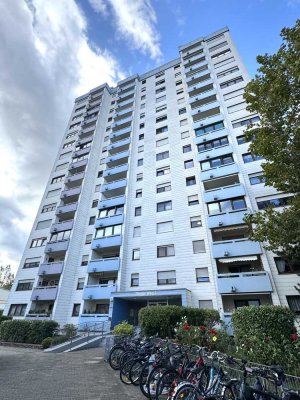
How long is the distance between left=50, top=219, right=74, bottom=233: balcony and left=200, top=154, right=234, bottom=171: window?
17624 millimetres

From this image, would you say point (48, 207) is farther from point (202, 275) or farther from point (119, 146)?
point (202, 275)

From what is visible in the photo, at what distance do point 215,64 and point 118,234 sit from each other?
30.9 metres

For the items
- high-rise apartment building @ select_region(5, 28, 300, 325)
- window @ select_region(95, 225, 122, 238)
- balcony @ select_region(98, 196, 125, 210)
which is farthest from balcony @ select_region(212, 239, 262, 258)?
balcony @ select_region(98, 196, 125, 210)

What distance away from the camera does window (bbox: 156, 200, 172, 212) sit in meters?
25.8

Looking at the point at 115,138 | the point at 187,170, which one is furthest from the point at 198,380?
the point at 115,138

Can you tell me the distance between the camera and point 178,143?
30.5m

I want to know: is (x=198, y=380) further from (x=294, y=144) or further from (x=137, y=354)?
(x=294, y=144)

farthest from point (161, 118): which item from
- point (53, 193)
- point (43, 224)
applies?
point (43, 224)

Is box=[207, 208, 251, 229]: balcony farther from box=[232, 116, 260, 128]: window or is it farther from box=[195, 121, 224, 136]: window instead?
box=[195, 121, 224, 136]: window

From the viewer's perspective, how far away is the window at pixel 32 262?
1109 inches

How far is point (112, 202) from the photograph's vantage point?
29.0m

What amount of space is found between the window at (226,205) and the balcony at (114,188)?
12161mm

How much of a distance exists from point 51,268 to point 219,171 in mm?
21751

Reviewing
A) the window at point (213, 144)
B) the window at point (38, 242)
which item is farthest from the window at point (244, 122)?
the window at point (38, 242)
